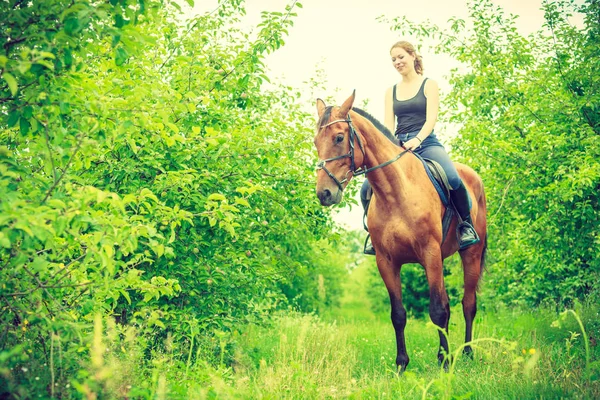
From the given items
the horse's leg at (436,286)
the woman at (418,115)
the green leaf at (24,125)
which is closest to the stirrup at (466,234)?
the woman at (418,115)

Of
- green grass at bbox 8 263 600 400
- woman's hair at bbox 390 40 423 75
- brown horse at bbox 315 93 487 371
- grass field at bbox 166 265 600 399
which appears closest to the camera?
green grass at bbox 8 263 600 400

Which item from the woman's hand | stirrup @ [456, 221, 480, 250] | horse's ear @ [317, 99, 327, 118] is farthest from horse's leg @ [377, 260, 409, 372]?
horse's ear @ [317, 99, 327, 118]

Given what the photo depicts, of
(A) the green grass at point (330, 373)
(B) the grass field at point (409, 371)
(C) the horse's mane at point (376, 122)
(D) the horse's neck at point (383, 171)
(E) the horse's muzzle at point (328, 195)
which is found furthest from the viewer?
(C) the horse's mane at point (376, 122)

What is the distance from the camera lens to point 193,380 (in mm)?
4059

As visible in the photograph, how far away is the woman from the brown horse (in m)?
0.34

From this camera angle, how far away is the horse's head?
4.92m

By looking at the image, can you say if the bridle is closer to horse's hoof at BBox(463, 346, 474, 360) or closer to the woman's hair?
the woman's hair

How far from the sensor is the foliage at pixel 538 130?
749 centimetres

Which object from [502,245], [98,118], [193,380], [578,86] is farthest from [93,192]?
[502,245]

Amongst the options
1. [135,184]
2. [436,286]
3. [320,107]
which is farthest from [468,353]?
[135,184]

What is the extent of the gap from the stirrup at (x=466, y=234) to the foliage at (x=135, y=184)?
1683 millimetres

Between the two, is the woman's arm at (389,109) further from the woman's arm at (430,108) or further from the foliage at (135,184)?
the foliage at (135,184)

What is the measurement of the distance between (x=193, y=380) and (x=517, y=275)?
30.2ft

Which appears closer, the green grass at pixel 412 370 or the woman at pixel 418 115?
the green grass at pixel 412 370
